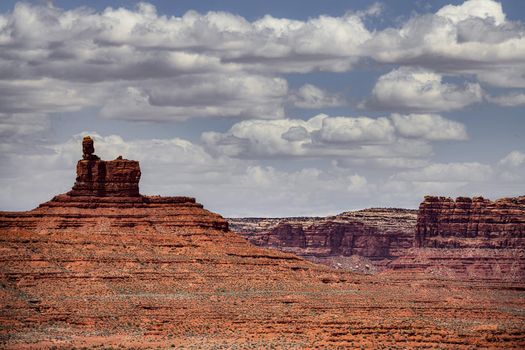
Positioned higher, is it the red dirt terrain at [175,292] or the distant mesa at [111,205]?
the distant mesa at [111,205]

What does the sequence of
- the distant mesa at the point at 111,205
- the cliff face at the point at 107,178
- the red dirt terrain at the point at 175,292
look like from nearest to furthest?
the red dirt terrain at the point at 175,292 < the distant mesa at the point at 111,205 < the cliff face at the point at 107,178

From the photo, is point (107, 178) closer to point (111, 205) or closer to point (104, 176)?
point (104, 176)

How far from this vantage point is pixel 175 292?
168 metres

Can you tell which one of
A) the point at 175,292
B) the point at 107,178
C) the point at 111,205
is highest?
the point at 107,178

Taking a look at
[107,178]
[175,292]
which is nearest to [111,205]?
[107,178]

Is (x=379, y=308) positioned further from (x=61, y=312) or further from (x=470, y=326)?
(x=61, y=312)

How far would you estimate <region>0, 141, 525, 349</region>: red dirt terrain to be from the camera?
13400cm

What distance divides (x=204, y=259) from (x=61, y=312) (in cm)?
3174

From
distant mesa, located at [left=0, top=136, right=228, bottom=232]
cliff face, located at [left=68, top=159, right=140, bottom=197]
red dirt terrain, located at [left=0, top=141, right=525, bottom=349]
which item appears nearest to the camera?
red dirt terrain, located at [left=0, top=141, right=525, bottom=349]

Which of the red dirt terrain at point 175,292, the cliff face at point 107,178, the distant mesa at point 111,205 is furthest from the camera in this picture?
the cliff face at point 107,178

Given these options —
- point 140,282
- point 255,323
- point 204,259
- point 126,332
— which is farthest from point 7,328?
point 204,259

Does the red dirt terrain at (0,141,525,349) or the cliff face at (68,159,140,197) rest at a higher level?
the cliff face at (68,159,140,197)

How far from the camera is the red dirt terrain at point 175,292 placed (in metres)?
134

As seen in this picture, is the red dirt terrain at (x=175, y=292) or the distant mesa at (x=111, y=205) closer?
the red dirt terrain at (x=175, y=292)
